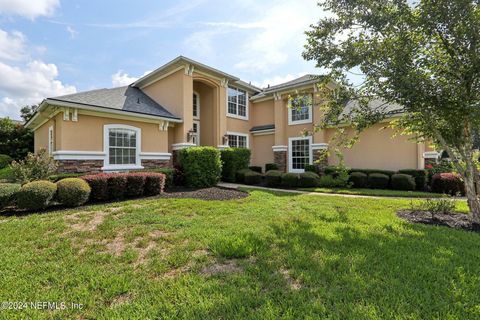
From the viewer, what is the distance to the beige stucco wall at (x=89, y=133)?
31.5 feet

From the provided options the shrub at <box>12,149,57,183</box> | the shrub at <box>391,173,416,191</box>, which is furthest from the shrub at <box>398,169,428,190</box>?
the shrub at <box>12,149,57,183</box>

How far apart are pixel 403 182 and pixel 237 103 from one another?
1120 cm

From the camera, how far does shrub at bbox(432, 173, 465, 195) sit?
10.1 meters

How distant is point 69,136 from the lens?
31.6 feet

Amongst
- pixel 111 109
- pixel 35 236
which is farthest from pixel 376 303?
pixel 111 109

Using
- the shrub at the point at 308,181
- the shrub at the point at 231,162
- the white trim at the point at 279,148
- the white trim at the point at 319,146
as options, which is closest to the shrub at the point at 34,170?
the shrub at the point at 231,162

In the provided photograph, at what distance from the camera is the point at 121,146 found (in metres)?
11.2

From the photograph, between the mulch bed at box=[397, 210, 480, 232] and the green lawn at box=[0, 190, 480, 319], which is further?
the mulch bed at box=[397, 210, 480, 232]

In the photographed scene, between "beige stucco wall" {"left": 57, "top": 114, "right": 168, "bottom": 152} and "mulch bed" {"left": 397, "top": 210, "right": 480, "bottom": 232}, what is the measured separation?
1097 cm

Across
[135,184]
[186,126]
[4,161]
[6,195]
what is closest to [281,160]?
[186,126]

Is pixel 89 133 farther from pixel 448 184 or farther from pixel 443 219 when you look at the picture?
pixel 448 184

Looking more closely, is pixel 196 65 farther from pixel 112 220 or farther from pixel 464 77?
pixel 464 77

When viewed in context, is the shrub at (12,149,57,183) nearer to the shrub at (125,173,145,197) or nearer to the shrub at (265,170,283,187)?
the shrub at (125,173,145,197)

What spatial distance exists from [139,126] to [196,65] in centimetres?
A: 482
